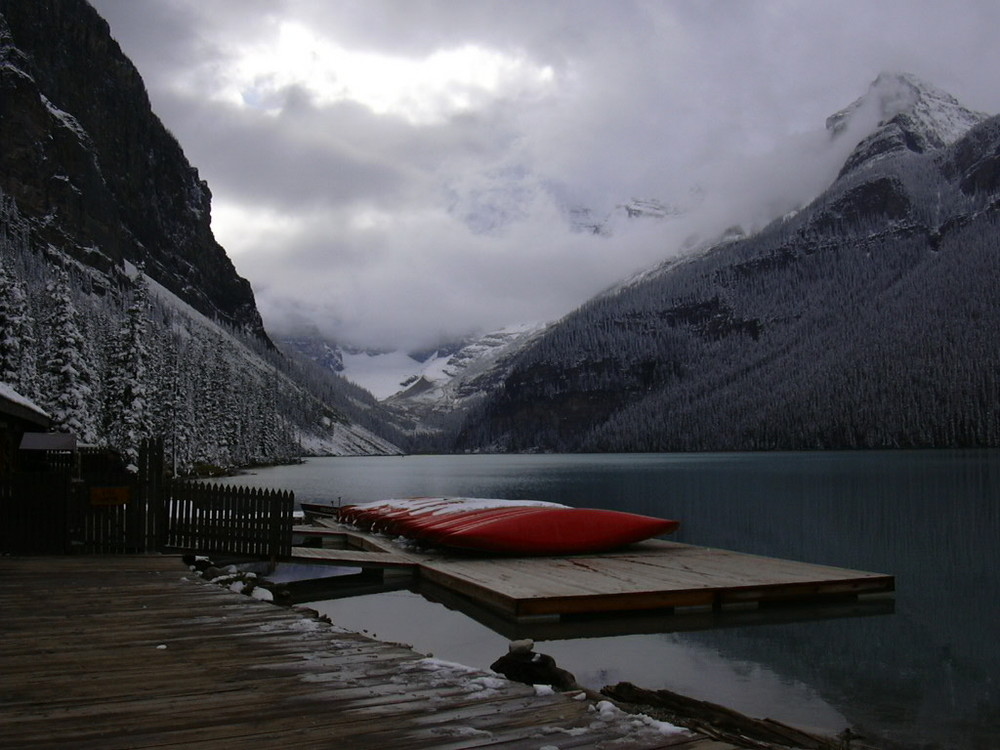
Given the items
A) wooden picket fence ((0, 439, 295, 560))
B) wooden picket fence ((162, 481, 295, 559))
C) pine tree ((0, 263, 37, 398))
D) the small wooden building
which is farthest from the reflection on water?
pine tree ((0, 263, 37, 398))

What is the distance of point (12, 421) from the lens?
21.4m

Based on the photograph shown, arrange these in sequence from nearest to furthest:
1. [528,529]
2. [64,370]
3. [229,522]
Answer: [229,522], [528,529], [64,370]

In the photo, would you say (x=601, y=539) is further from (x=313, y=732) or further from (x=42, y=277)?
(x=42, y=277)

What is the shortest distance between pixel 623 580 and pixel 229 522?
8.25 m

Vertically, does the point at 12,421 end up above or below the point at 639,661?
above

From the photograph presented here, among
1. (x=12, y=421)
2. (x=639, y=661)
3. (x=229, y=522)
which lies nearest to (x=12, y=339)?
(x=12, y=421)

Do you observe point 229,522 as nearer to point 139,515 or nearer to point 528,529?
point 139,515

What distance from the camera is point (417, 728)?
550 cm

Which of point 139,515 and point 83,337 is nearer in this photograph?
point 139,515

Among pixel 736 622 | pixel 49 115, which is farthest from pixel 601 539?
pixel 49 115

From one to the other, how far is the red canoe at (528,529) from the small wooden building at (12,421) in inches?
402

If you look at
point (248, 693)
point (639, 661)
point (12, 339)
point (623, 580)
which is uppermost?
point (12, 339)

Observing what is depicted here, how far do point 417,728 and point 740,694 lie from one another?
7.11 meters

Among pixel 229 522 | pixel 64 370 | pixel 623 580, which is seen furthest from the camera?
pixel 64 370
